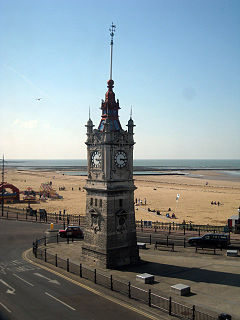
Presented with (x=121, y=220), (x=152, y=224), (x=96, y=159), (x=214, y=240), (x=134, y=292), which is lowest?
(x=152, y=224)

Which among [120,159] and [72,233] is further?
[72,233]

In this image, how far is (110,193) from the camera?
2356cm

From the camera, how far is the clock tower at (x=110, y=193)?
77.3ft

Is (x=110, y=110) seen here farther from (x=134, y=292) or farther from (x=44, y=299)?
(x=44, y=299)

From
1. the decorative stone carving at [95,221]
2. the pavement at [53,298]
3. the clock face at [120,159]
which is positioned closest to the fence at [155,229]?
the decorative stone carving at [95,221]

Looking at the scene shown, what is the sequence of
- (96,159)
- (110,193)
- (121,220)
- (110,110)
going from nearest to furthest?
(110,193)
(121,220)
(96,159)
(110,110)

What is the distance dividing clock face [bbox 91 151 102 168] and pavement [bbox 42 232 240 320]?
7.64 metres

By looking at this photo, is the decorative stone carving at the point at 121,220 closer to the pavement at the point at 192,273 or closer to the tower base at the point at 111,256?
the tower base at the point at 111,256

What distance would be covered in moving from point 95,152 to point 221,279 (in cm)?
1245

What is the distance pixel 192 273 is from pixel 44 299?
1029 cm

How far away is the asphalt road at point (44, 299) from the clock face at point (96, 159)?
8.38 meters

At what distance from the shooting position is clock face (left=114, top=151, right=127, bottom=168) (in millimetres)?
24092

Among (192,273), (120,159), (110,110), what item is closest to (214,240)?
(192,273)

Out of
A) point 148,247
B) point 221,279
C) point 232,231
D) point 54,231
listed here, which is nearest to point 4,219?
point 54,231
